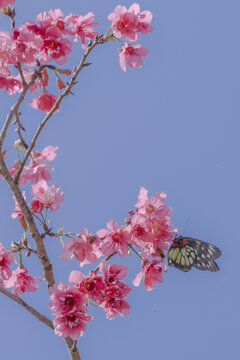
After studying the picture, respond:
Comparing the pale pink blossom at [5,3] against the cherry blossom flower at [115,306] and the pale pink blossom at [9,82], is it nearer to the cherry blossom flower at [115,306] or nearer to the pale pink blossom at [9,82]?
the pale pink blossom at [9,82]

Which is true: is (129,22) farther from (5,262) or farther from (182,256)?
(182,256)

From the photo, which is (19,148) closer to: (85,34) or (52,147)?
(52,147)

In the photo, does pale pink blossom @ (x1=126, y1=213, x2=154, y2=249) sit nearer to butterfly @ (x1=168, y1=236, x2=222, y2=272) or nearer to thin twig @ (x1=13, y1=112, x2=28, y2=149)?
thin twig @ (x1=13, y1=112, x2=28, y2=149)

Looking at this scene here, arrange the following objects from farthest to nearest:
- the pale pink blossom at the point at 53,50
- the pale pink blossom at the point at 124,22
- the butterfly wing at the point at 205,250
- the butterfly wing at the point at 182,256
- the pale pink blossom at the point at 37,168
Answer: the butterfly wing at the point at 182,256, the butterfly wing at the point at 205,250, the pale pink blossom at the point at 37,168, the pale pink blossom at the point at 124,22, the pale pink blossom at the point at 53,50

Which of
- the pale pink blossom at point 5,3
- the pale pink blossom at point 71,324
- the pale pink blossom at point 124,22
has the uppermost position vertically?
the pale pink blossom at point 5,3

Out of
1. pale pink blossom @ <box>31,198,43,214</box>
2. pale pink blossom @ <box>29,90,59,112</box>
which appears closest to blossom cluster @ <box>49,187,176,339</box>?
pale pink blossom @ <box>31,198,43,214</box>

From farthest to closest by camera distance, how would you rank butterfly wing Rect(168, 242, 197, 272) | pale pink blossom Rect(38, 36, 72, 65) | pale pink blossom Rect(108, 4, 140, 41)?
butterfly wing Rect(168, 242, 197, 272) < pale pink blossom Rect(108, 4, 140, 41) < pale pink blossom Rect(38, 36, 72, 65)

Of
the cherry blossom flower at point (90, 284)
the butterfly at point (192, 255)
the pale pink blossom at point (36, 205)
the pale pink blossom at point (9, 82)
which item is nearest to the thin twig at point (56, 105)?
the pale pink blossom at point (36, 205)

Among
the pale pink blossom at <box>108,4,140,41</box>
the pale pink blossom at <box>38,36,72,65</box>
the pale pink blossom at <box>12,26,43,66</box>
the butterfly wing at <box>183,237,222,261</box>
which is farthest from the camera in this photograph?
the butterfly wing at <box>183,237,222,261</box>
